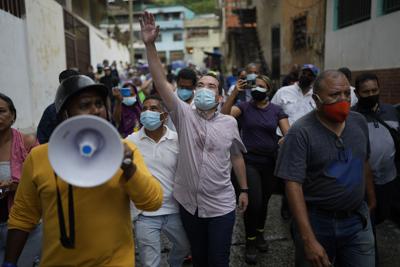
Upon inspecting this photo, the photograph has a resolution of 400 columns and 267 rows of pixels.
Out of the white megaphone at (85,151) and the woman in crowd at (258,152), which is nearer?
the white megaphone at (85,151)

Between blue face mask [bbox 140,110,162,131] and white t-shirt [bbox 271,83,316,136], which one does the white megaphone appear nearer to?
blue face mask [bbox 140,110,162,131]

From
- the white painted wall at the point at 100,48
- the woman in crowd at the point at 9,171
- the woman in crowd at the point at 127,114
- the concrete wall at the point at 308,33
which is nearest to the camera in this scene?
the woman in crowd at the point at 9,171

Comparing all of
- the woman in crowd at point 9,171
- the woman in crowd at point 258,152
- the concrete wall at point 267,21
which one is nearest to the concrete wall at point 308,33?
the concrete wall at point 267,21

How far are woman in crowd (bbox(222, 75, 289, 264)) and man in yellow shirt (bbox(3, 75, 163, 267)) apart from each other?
2207 mm

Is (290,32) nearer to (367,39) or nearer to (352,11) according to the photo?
(352,11)

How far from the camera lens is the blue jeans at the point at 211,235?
2857mm

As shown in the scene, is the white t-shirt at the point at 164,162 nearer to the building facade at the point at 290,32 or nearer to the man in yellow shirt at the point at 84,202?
the man in yellow shirt at the point at 84,202

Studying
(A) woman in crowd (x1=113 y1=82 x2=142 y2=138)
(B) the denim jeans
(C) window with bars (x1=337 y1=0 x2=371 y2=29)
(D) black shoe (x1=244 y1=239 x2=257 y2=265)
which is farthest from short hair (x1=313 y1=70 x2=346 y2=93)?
(C) window with bars (x1=337 y1=0 x2=371 y2=29)

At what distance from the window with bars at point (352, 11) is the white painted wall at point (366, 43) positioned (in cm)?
15

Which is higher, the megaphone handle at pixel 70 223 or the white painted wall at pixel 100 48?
the white painted wall at pixel 100 48

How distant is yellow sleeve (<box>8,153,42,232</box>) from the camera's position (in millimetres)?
1823

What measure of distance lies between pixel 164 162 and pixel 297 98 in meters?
2.71

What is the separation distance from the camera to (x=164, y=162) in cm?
299

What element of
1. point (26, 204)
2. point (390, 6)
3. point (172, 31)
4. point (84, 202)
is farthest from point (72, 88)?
point (172, 31)
